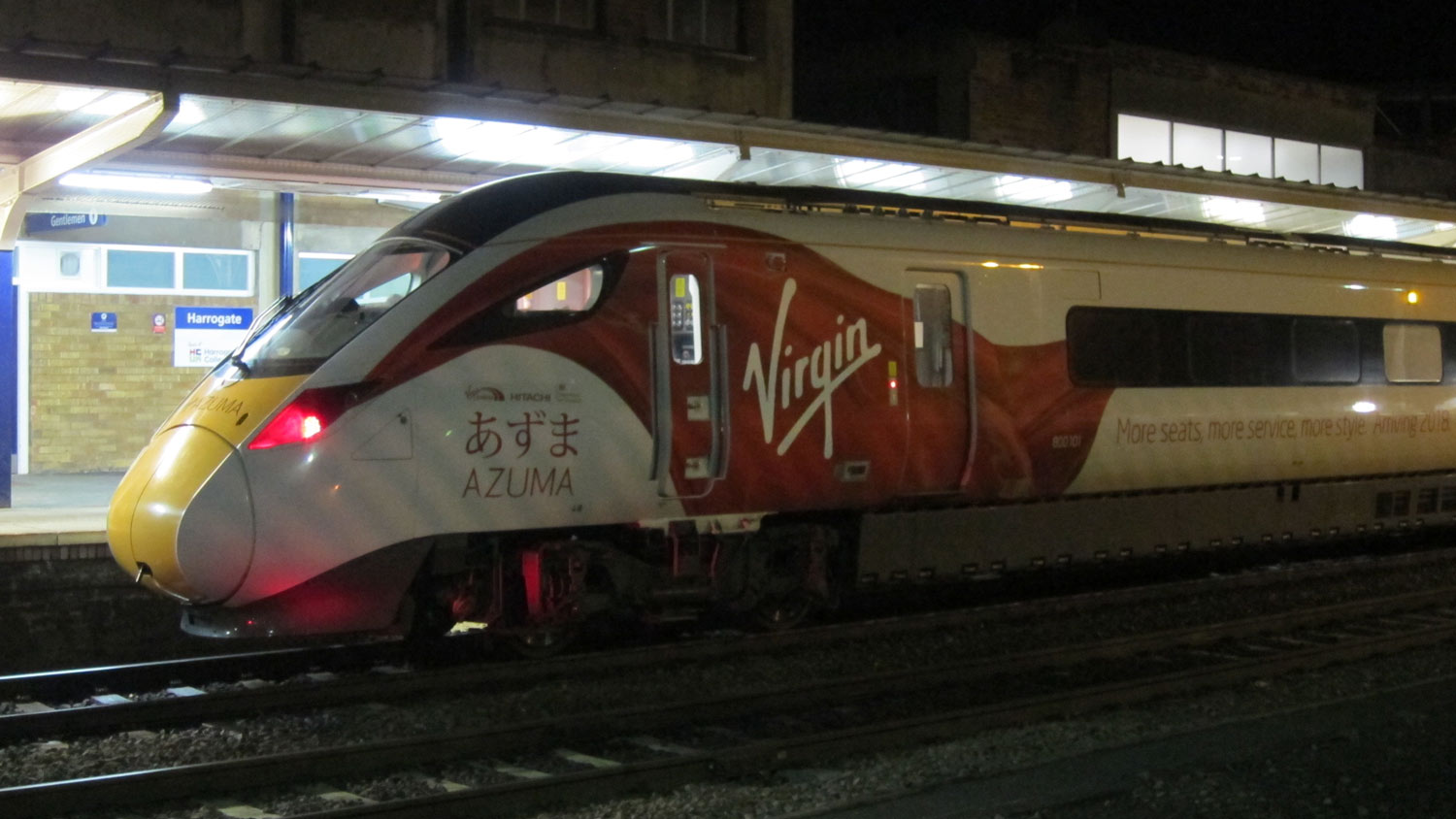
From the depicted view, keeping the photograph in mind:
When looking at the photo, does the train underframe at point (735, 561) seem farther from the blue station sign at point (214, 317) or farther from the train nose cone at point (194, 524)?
the blue station sign at point (214, 317)

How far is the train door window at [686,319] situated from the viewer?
31.2ft

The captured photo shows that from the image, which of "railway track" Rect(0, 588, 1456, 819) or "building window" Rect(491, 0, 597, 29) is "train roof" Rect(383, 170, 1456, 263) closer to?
"railway track" Rect(0, 588, 1456, 819)

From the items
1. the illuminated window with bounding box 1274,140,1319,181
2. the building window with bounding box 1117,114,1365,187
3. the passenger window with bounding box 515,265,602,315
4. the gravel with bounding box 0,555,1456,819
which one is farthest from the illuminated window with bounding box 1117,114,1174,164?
the passenger window with bounding box 515,265,602,315

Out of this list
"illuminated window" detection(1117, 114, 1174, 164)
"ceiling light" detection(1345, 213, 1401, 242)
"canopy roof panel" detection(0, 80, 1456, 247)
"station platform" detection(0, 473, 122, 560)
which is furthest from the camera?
"illuminated window" detection(1117, 114, 1174, 164)

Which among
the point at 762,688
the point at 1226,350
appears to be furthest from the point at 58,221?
the point at 1226,350

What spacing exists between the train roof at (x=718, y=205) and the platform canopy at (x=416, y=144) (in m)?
1.79

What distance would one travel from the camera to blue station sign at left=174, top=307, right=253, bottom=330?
17.5m

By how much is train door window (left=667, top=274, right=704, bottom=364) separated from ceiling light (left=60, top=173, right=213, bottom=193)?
18.3ft

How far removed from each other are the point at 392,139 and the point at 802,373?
4.32 meters

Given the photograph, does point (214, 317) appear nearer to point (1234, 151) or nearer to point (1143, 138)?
point (1143, 138)

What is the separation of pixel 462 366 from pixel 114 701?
2.69 metres

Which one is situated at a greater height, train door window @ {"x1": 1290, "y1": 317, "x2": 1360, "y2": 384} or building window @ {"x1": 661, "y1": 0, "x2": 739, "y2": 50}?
building window @ {"x1": 661, "y1": 0, "x2": 739, "y2": 50}

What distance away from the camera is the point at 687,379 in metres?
9.51

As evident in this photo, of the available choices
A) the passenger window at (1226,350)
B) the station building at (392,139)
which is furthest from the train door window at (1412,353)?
the passenger window at (1226,350)
